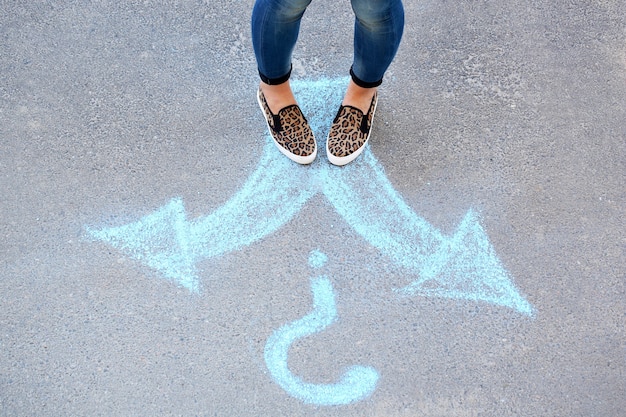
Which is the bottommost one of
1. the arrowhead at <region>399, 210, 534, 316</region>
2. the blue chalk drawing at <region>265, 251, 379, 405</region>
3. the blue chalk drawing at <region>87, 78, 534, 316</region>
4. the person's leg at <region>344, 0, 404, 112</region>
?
the blue chalk drawing at <region>265, 251, 379, 405</region>

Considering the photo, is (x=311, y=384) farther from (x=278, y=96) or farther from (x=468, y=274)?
(x=278, y=96)

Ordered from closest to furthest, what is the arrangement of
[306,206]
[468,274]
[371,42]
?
1. [371,42]
2. [468,274]
3. [306,206]

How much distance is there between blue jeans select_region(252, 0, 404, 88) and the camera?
1709 mm

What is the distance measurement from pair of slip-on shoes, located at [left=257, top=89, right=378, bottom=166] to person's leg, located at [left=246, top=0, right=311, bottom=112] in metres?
0.05

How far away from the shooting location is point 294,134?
2160 millimetres

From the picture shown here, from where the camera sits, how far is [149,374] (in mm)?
1853

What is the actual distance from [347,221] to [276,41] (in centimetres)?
69

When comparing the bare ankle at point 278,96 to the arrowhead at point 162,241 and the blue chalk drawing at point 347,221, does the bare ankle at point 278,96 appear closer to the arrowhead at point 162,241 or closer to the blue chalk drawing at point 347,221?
the blue chalk drawing at point 347,221

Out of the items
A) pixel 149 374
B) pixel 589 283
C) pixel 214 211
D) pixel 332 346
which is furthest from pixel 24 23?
pixel 589 283

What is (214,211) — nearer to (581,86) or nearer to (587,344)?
(587,344)

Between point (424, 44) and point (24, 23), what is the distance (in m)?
1.78

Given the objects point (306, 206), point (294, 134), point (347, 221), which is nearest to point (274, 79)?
point (294, 134)

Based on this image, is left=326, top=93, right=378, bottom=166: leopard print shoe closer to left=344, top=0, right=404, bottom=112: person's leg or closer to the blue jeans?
left=344, top=0, right=404, bottom=112: person's leg

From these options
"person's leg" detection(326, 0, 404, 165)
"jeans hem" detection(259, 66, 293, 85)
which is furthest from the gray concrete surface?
"jeans hem" detection(259, 66, 293, 85)
